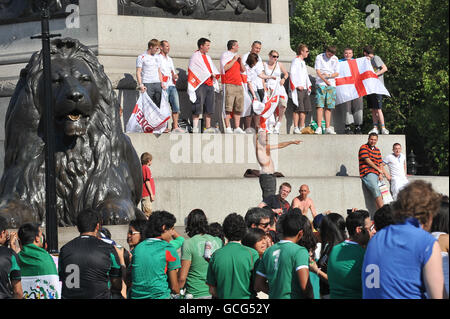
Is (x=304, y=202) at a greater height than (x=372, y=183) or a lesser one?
lesser

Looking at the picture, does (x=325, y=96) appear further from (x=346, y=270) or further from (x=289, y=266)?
(x=346, y=270)

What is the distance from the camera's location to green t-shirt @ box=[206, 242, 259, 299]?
7.88 m

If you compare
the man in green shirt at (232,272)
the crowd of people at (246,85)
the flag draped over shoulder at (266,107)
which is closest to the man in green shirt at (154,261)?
the man in green shirt at (232,272)

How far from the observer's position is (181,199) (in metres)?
16.1

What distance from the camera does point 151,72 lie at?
17.8 meters

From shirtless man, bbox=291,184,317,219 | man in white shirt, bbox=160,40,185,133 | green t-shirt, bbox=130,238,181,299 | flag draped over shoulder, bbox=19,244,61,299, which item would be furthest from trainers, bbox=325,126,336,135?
flag draped over shoulder, bbox=19,244,61,299

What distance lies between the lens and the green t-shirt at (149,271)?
26.9ft

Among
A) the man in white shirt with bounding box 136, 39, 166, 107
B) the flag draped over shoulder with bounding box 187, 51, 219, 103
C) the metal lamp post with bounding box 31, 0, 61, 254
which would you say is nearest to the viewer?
the metal lamp post with bounding box 31, 0, 61, 254

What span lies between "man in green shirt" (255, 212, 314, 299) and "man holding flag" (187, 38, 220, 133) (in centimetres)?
1054

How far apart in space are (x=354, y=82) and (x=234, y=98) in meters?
2.77

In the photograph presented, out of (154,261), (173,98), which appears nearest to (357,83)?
(173,98)

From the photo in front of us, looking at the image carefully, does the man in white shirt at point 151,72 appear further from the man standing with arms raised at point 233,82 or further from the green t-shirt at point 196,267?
the green t-shirt at point 196,267

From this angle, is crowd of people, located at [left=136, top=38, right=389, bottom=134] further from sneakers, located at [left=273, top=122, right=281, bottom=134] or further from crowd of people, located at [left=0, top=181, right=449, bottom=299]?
crowd of people, located at [left=0, top=181, right=449, bottom=299]
